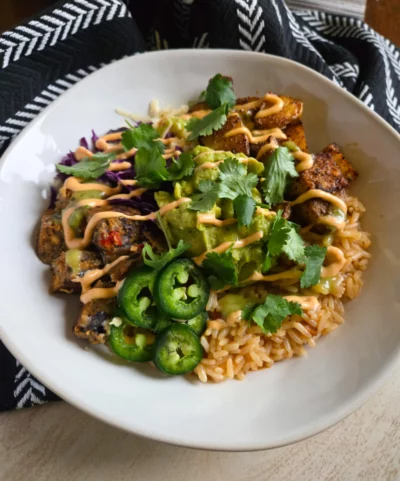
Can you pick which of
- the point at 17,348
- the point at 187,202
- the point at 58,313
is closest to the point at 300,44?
the point at 187,202

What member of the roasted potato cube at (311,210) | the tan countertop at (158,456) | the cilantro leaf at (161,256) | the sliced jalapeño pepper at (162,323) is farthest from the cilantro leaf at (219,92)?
the tan countertop at (158,456)

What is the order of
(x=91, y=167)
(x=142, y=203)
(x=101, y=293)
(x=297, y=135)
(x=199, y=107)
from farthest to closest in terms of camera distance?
(x=199, y=107)
(x=297, y=135)
(x=91, y=167)
(x=142, y=203)
(x=101, y=293)

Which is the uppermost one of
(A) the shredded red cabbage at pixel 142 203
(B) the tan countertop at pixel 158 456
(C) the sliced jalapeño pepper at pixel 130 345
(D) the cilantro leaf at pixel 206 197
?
(D) the cilantro leaf at pixel 206 197

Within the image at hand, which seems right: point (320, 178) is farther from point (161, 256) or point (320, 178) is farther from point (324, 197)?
point (161, 256)

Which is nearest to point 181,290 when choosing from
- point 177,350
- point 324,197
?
point 177,350

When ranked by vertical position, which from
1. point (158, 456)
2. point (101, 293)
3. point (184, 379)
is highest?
point (101, 293)

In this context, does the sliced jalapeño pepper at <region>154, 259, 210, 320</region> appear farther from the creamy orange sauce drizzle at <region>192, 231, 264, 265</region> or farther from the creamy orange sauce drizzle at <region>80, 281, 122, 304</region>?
the creamy orange sauce drizzle at <region>80, 281, 122, 304</region>

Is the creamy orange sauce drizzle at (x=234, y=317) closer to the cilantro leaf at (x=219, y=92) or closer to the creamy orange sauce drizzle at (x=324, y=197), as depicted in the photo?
the creamy orange sauce drizzle at (x=324, y=197)
